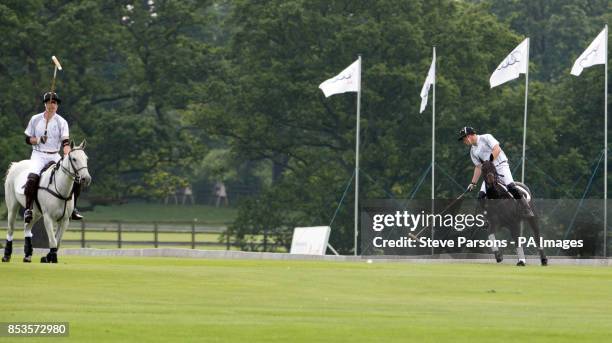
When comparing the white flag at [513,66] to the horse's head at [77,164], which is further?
the white flag at [513,66]

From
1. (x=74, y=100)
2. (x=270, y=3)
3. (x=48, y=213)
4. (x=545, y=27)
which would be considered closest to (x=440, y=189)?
(x=270, y=3)

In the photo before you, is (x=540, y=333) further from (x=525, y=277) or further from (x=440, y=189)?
(x=440, y=189)

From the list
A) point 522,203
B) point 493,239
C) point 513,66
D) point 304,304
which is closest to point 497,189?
point 522,203

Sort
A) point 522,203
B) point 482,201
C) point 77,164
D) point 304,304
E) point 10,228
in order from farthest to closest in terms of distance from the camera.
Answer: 1. point 482,201
2. point 522,203
3. point 10,228
4. point 77,164
5. point 304,304

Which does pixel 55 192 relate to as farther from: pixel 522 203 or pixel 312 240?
pixel 312 240

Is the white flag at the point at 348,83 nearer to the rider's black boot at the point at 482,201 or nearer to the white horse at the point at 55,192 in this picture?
the rider's black boot at the point at 482,201

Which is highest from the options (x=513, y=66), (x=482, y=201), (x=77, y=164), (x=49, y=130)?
(x=513, y=66)

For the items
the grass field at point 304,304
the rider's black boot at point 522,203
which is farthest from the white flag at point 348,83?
the grass field at point 304,304

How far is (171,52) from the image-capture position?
210 feet

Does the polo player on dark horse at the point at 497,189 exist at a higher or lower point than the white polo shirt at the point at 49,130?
lower

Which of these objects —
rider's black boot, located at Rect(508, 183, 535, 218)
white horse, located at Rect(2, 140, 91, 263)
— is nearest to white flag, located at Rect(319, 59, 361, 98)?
rider's black boot, located at Rect(508, 183, 535, 218)

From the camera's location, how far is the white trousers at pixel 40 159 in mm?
22653

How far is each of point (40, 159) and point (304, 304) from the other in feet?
27.8

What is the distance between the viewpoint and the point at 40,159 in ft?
75.0
